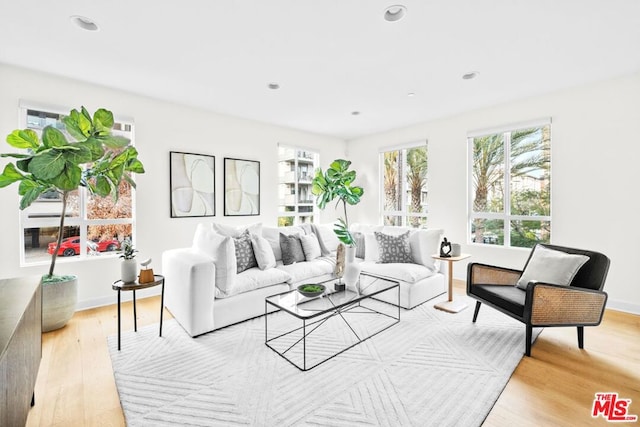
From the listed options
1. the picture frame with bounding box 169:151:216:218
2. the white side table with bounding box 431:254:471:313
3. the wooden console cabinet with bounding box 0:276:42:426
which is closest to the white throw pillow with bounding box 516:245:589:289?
the white side table with bounding box 431:254:471:313

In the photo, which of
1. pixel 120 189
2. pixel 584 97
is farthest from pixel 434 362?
pixel 120 189

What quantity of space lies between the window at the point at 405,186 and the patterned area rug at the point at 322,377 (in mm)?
2690

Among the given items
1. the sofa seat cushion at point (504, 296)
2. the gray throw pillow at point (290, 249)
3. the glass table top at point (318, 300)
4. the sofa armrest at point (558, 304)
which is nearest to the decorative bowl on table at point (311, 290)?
the glass table top at point (318, 300)

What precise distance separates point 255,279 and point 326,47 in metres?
2.34

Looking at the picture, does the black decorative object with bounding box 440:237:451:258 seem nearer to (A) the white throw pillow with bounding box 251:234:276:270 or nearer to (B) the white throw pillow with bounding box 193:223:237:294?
(A) the white throw pillow with bounding box 251:234:276:270

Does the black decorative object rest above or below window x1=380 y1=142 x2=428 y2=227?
below

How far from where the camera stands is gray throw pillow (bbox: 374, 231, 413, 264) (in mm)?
3836

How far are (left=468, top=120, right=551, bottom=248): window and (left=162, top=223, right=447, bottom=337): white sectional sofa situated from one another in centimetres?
118

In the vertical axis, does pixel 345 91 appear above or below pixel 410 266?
above

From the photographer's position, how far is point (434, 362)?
2301 mm

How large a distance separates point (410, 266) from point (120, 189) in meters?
3.75

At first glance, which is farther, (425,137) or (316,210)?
(316,210)

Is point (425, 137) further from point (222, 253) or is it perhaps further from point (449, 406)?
point (449, 406)

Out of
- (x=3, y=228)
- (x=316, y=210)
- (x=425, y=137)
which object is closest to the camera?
(x=3, y=228)
